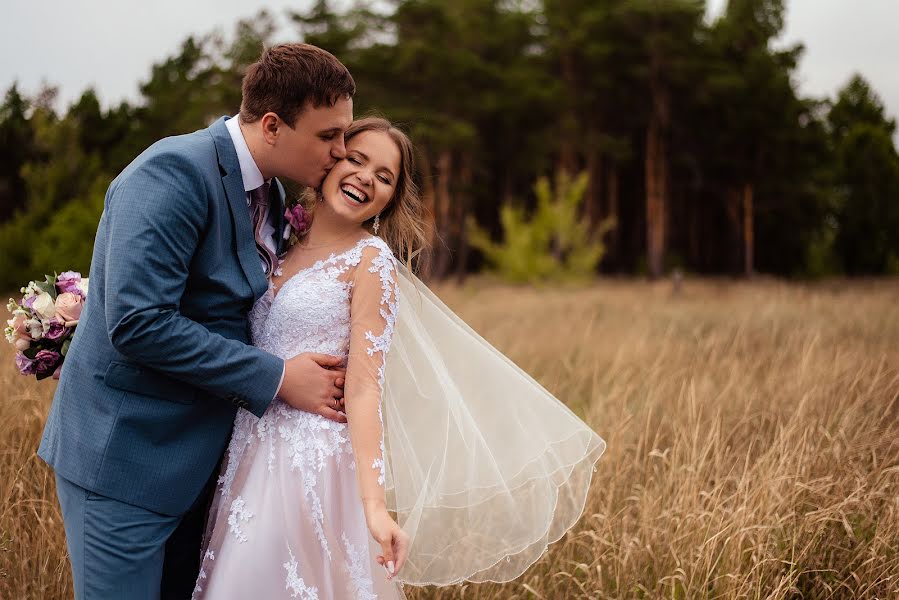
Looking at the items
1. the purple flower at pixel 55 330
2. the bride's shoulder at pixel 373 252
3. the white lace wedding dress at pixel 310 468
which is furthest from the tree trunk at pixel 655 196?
the purple flower at pixel 55 330

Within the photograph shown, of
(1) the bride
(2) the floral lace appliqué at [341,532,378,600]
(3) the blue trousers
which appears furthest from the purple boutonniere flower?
(2) the floral lace appliqué at [341,532,378,600]

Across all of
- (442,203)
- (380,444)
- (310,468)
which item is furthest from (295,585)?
(442,203)

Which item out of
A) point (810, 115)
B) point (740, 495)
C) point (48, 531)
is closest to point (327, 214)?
point (48, 531)

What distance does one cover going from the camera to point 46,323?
99.4 inches

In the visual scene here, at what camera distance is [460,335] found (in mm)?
2762

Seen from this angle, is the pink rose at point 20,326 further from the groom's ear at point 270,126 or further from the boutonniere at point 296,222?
the groom's ear at point 270,126

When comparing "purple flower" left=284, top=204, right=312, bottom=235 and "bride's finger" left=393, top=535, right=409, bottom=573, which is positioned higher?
"purple flower" left=284, top=204, right=312, bottom=235

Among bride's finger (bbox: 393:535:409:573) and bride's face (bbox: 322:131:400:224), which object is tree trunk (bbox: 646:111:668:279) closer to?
bride's face (bbox: 322:131:400:224)

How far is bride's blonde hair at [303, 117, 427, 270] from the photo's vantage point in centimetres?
252

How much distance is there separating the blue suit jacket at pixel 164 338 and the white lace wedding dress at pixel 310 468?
0.44 feet

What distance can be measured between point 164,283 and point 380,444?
28.2 inches

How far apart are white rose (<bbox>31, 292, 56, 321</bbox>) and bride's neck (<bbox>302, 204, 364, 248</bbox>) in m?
0.85

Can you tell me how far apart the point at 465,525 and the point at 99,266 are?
169 centimetres

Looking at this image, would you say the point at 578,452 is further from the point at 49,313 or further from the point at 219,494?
the point at 49,313
